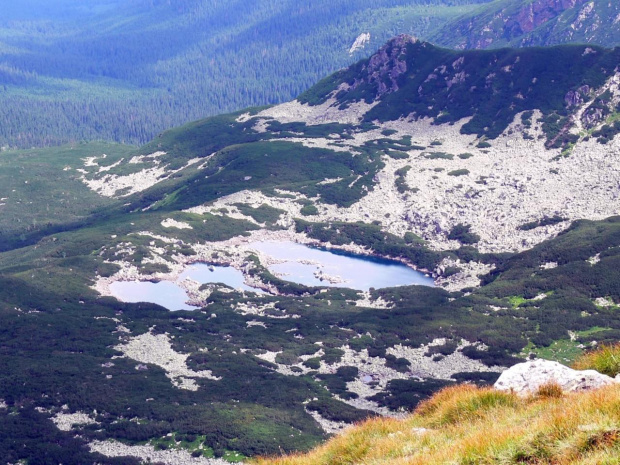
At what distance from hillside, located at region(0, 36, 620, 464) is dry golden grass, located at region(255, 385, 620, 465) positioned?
1916 inches

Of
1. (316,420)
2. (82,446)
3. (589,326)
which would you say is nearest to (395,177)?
(589,326)

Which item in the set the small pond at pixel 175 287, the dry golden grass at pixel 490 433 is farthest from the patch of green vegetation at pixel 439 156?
the dry golden grass at pixel 490 433

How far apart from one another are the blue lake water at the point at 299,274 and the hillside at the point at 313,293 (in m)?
0.77

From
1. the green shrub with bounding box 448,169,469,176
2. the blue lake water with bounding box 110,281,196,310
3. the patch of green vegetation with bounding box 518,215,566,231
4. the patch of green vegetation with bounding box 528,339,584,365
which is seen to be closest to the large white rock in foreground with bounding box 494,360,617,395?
the patch of green vegetation with bounding box 528,339,584,365

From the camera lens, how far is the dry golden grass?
17766mm

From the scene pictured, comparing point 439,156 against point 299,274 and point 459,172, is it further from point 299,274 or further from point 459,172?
point 299,274

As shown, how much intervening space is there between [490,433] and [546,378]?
630 cm

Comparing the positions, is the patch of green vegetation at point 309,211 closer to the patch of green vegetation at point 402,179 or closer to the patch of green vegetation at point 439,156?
the patch of green vegetation at point 402,179

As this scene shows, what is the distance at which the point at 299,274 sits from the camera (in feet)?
477

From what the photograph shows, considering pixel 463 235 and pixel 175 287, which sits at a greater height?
pixel 463 235

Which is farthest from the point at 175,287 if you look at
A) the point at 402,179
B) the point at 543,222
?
the point at 543,222

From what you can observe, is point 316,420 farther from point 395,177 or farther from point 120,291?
point 395,177

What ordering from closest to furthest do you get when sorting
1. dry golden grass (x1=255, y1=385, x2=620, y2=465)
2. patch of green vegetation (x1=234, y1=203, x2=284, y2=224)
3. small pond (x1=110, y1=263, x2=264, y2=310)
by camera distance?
dry golden grass (x1=255, y1=385, x2=620, y2=465) → small pond (x1=110, y1=263, x2=264, y2=310) → patch of green vegetation (x1=234, y1=203, x2=284, y2=224)

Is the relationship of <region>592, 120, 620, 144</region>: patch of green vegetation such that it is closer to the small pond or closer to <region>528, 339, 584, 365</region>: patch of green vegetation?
the small pond
